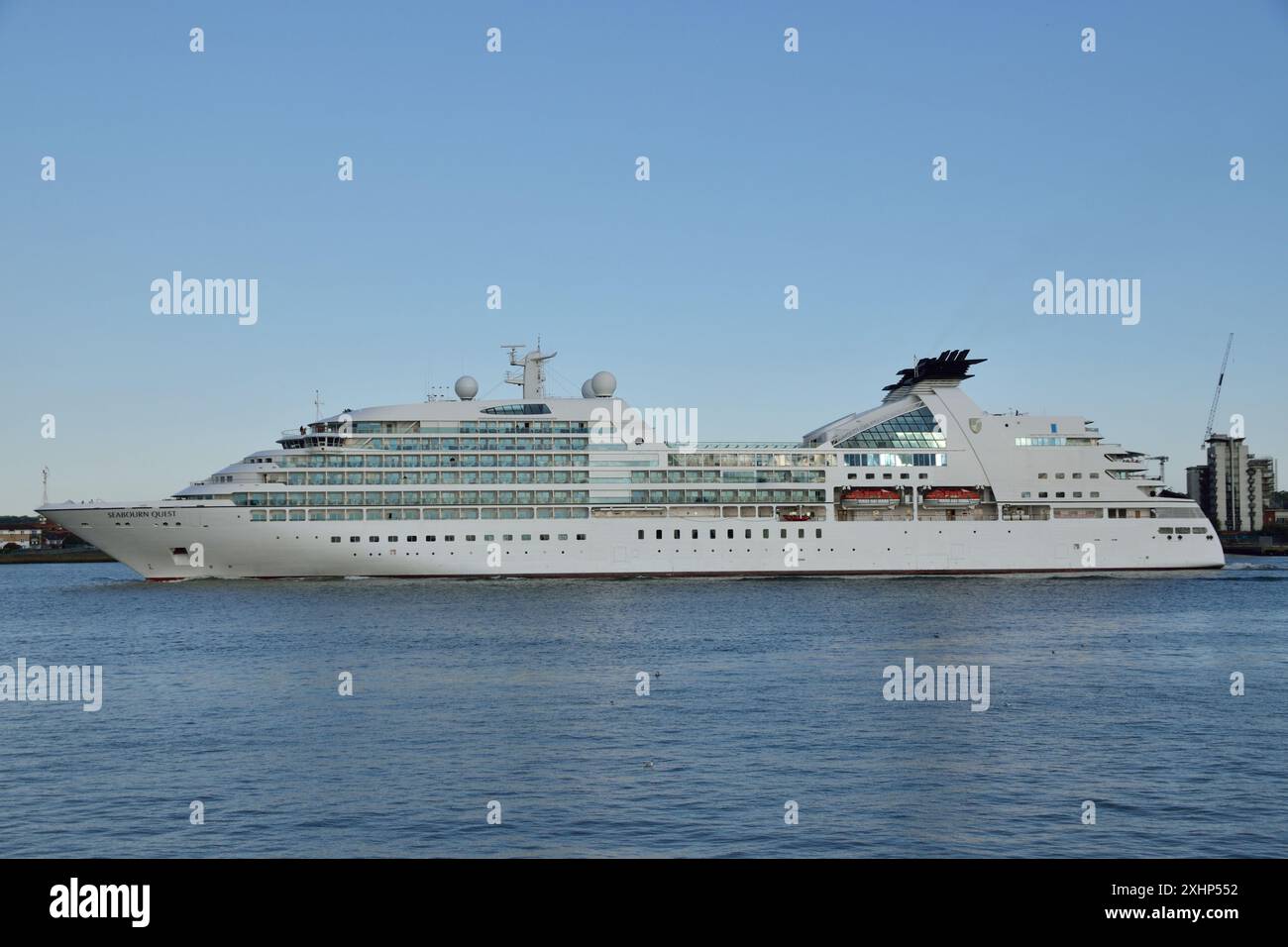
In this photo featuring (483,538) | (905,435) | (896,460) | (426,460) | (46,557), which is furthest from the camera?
(46,557)

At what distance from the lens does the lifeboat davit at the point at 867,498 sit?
250ft

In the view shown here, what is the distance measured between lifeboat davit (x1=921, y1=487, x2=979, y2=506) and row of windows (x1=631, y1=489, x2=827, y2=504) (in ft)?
26.3

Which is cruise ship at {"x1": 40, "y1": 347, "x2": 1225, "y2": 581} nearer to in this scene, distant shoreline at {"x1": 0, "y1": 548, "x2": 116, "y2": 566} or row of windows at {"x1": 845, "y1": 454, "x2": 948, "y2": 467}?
row of windows at {"x1": 845, "y1": 454, "x2": 948, "y2": 467}

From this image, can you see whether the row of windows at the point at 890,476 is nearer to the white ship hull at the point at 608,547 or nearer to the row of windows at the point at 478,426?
the white ship hull at the point at 608,547

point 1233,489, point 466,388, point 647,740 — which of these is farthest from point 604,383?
point 1233,489

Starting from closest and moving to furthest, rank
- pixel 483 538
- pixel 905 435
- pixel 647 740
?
1. pixel 647 740
2. pixel 483 538
3. pixel 905 435

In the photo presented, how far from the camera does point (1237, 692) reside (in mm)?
30781

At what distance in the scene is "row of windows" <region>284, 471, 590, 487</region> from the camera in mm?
72250

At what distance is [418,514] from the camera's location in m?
72.6

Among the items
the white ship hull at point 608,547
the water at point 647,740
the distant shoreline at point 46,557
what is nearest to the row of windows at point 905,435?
the white ship hull at point 608,547

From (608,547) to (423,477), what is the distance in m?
12.9

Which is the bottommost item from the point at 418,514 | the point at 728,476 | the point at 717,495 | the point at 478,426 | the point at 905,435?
the point at 418,514

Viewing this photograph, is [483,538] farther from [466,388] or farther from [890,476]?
[890,476]
